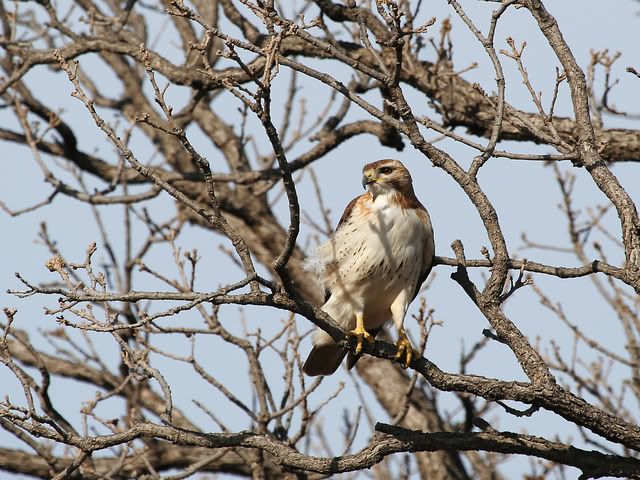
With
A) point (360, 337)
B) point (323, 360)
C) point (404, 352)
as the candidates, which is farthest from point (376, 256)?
point (323, 360)

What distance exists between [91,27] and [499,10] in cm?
487

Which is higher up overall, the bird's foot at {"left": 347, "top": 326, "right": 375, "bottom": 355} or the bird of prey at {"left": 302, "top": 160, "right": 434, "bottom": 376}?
the bird of prey at {"left": 302, "top": 160, "right": 434, "bottom": 376}

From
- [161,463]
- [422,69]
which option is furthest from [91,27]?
[161,463]

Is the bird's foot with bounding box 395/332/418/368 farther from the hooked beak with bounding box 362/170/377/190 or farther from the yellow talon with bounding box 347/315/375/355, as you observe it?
the hooked beak with bounding box 362/170/377/190

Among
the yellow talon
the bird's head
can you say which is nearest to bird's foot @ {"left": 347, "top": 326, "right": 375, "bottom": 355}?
the yellow talon

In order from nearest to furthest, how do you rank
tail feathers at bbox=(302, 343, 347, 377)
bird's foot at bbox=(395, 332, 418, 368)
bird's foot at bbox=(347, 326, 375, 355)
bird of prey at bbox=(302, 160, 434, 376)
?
bird's foot at bbox=(395, 332, 418, 368)
bird's foot at bbox=(347, 326, 375, 355)
bird of prey at bbox=(302, 160, 434, 376)
tail feathers at bbox=(302, 343, 347, 377)

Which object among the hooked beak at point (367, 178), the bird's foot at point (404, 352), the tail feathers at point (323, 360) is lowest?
the bird's foot at point (404, 352)

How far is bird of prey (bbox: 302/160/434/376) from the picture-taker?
5719 mm

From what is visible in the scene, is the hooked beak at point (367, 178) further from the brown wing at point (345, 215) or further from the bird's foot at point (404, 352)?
the bird's foot at point (404, 352)

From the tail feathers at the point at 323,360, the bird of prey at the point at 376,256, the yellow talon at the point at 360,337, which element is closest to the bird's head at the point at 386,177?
the bird of prey at the point at 376,256

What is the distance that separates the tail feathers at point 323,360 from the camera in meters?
6.16

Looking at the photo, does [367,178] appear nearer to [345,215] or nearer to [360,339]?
[345,215]

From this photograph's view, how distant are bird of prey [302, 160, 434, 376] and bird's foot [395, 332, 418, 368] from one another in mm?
16

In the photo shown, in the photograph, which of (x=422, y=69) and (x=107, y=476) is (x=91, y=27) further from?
(x=107, y=476)
